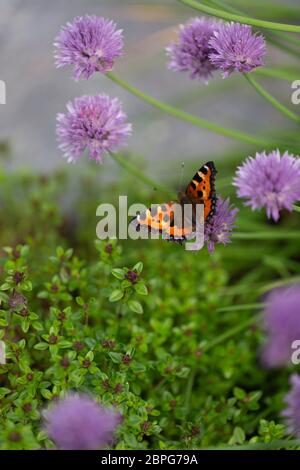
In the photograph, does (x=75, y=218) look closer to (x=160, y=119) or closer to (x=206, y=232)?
(x=160, y=119)

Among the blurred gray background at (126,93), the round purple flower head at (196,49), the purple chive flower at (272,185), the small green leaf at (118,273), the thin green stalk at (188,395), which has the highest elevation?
the blurred gray background at (126,93)

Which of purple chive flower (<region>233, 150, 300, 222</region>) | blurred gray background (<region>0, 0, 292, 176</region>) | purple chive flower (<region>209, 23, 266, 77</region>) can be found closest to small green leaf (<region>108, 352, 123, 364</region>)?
purple chive flower (<region>233, 150, 300, 222</region>)

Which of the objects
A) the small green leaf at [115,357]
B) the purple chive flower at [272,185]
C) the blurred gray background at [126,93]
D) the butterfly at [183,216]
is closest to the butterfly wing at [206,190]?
the butterfly at [183,216]

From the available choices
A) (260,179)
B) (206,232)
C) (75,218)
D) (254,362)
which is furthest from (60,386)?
(75,218)

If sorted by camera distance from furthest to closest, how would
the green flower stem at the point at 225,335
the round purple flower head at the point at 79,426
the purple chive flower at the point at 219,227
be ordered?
the green flower stem at the point at 225,335 < the purple chive flower at the point at 219,227 < the round purple flower head at the point at 79,426

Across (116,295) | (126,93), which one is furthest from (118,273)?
(126,93)

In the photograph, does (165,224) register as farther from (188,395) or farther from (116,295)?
(188,395)

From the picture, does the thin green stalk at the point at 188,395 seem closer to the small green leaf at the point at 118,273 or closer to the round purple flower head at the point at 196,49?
the small green leaf at the point at 118,273
